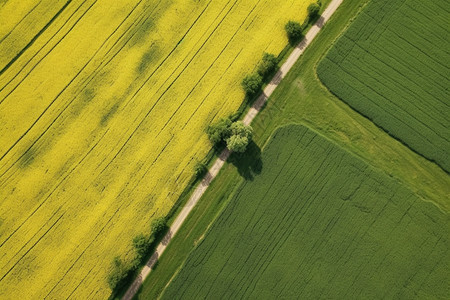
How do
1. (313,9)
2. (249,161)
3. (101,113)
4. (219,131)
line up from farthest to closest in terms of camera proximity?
(101,113), (313,9), (249,161), (219,131)

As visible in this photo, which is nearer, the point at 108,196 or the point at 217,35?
the point at 108,196

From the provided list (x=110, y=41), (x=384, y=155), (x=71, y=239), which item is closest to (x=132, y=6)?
(x=110, y=41)

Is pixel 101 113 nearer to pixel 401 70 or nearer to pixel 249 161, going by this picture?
pixel 249 161

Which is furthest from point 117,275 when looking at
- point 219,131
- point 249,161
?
point 219,131

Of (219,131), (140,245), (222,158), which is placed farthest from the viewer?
(222,158)

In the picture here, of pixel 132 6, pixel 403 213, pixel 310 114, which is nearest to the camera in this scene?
pixel 403 213

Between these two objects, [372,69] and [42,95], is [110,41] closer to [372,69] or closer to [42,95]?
[42,95]
